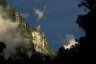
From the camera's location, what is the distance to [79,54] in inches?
1857

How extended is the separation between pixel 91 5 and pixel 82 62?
758 cm

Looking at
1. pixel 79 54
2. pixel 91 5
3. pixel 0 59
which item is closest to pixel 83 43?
pixel 79 54

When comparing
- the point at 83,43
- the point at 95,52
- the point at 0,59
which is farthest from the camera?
the point at 0,59

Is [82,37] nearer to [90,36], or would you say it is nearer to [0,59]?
[90,36]

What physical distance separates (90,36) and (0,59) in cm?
4708

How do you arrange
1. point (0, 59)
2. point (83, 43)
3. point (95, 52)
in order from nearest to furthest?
point (95, 52)
point (83, 43)
point (0, 59)

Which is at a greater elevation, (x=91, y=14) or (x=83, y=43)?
(x=91, y=14)

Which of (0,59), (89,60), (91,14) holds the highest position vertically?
(0,59)

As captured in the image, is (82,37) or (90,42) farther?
(82,37)

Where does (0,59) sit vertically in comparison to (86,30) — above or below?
above

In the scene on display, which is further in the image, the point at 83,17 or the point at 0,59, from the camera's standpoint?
the point at 0,59

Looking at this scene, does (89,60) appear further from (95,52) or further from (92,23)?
(92,23)

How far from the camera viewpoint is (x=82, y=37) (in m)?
48.3

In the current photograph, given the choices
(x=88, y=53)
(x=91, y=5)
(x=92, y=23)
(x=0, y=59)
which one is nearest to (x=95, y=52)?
(x=88, y=53)
